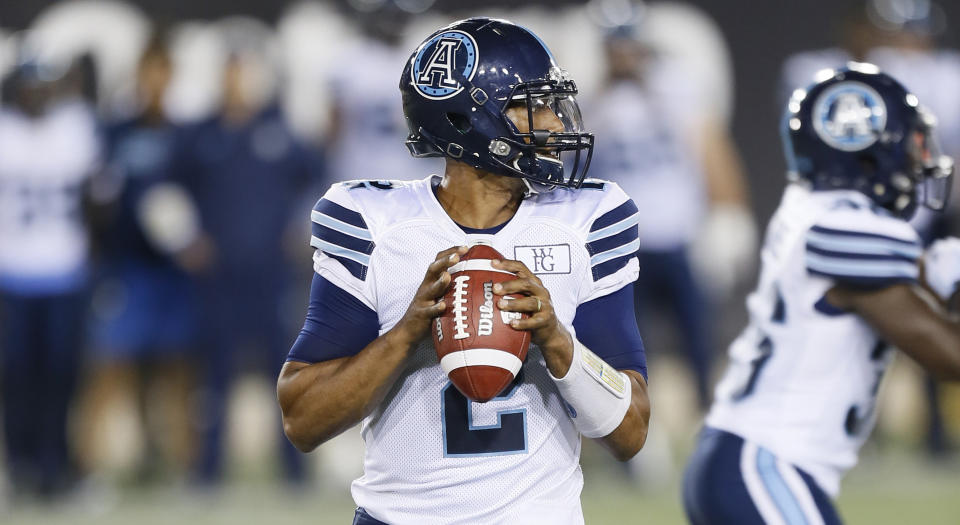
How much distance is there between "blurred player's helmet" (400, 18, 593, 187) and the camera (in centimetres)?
228

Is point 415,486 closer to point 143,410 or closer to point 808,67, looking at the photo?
point 143,410

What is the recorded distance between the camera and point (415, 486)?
2.24 m

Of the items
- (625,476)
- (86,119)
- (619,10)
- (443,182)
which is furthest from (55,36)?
(443,182)

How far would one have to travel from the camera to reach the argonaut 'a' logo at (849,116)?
9.78 feet

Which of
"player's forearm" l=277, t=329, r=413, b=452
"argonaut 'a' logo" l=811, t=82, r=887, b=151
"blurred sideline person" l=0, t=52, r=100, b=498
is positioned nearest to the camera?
"player's forearm" l=277, t=329, r=413, b=452

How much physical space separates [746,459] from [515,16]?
17.0ft

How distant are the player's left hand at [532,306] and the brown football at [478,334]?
12mm

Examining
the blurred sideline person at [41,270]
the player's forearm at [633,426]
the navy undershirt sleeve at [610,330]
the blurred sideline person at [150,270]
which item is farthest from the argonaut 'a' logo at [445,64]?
the blurred sideline person at [41,270]

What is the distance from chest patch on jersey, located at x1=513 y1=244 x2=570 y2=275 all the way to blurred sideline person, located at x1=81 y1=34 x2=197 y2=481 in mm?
4039

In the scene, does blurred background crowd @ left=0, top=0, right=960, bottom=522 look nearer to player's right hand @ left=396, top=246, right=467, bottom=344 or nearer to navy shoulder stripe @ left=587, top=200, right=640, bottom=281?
navy shoulder stripe @ left=587, top=200, right=640, bottom=281

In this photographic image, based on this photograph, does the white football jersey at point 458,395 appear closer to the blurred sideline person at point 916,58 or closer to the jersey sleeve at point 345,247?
the jersey sleeve at point 345,247

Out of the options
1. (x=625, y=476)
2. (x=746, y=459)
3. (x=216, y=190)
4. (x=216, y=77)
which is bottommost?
(x=625, y=476)

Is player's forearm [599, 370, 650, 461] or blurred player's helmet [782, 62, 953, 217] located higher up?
blurred player's helmet [782, 62, 953, 217]

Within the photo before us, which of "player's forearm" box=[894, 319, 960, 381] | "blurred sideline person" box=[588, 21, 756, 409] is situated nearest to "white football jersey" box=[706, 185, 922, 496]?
"player's forearm" box=[894, 319, 960, 381]
